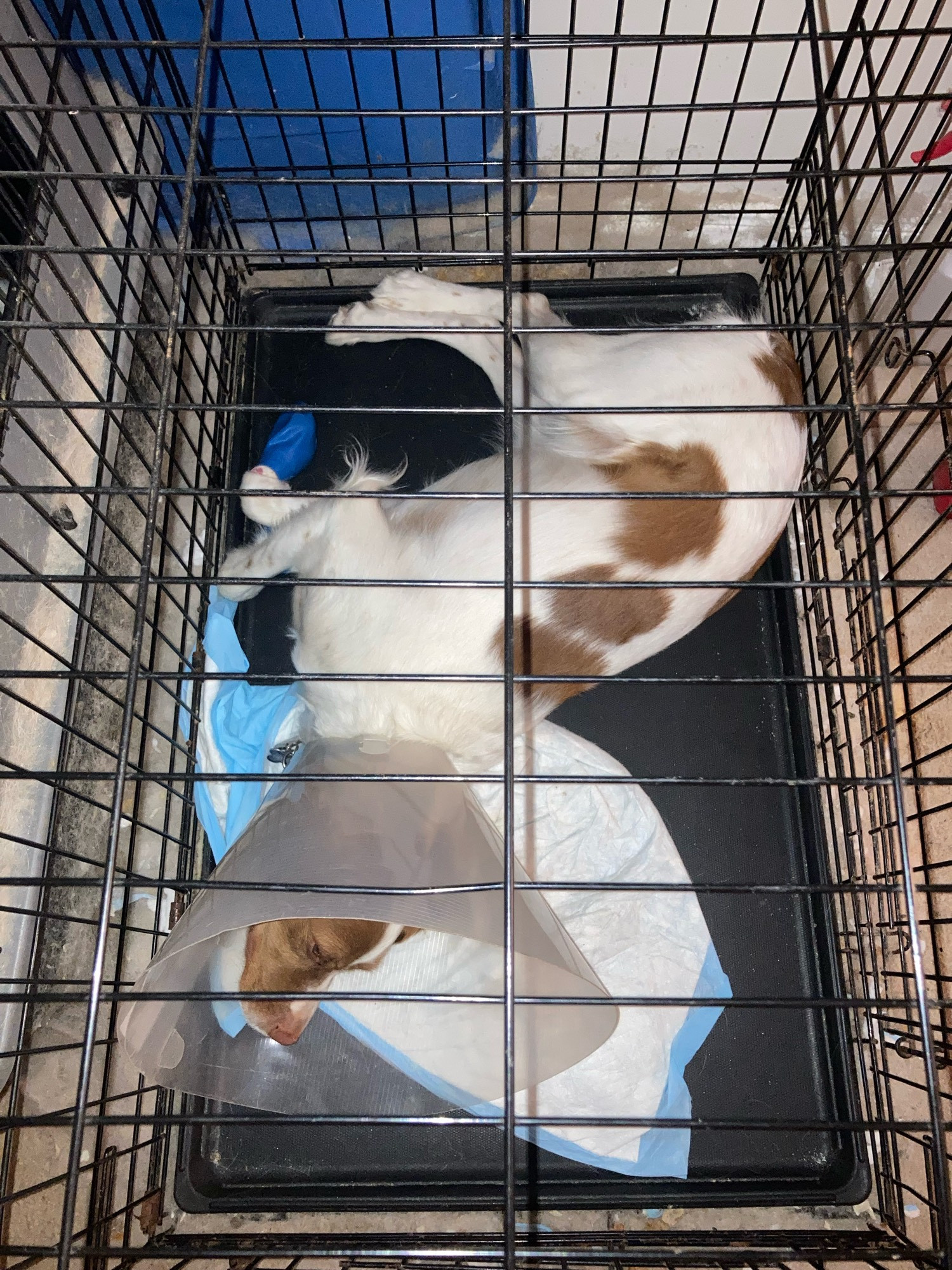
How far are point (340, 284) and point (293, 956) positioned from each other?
1.70 metres

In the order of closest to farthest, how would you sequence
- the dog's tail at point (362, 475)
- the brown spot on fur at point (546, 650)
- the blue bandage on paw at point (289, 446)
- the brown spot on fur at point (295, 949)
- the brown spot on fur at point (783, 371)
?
1. the brown spot on fur at point (295, 949)
2. the brown spot on fur at point (546, 650)
3. the brown spot on fur at point (783, 371)
4. the dog's tail at point (362, 475)
5. the blue bandage on paw at point (289, 446)

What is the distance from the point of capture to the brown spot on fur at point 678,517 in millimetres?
1472

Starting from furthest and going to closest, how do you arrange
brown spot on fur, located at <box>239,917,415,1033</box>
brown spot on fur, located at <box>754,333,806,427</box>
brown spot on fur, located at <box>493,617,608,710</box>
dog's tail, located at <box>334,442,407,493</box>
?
dog's tail, located at <box>334,442,407,493</box> < brown spot on fur, located at <box>754,333,806,427</box> < brown spot on fur, located at <box>493,617,608,710</box> < brown spot on fur, located at <box>239,917,415,1033</box>

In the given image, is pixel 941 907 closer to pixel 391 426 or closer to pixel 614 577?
pixel 614 577

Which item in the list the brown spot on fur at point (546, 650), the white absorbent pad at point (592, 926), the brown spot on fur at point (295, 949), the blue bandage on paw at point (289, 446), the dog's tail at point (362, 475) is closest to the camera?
the brown spot on fur at point (295, 949)

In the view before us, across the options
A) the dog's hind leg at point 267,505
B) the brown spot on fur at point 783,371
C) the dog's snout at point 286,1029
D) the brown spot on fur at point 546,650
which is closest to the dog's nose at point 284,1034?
the dog's snout at point 286,1029

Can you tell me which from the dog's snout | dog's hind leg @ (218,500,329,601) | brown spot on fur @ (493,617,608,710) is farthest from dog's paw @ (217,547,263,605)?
the dog's snout

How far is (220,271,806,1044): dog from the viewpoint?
1474mm

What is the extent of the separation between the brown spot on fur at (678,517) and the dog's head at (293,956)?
0.78 metres

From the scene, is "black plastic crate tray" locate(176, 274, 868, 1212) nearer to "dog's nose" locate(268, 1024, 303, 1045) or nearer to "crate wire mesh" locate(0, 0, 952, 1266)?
"crate wire mesh" locate(0, 0, 952, 1266)

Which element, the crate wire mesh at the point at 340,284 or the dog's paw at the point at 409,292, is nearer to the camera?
the crate wire mesh at the point at 340,284

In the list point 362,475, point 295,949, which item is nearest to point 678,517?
point 362,475

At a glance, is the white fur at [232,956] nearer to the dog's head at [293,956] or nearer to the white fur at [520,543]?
the dog's head at [293,956]

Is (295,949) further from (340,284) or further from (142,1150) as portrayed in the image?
(340,284)
